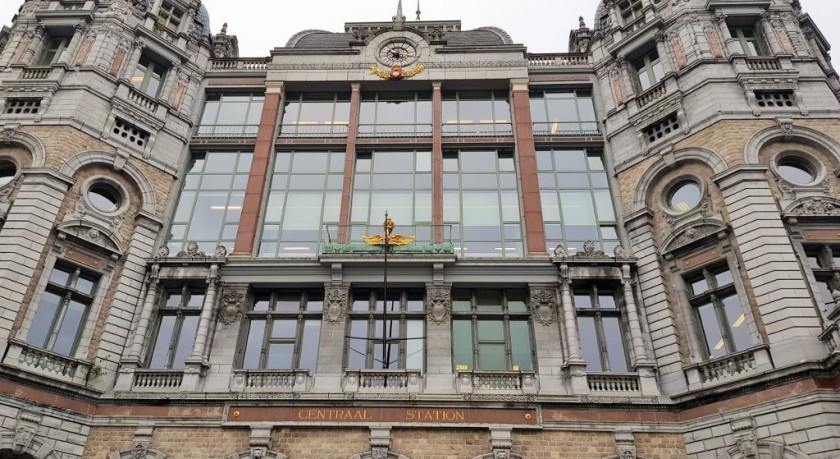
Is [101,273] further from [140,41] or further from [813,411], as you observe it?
[813,411]

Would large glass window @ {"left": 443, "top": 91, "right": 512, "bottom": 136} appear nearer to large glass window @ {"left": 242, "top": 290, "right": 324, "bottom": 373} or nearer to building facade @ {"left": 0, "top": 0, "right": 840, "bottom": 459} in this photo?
building facade @ {"left": 0, "top": 0, "right": 840, "bottom": 459}

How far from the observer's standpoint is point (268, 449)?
63.0ft

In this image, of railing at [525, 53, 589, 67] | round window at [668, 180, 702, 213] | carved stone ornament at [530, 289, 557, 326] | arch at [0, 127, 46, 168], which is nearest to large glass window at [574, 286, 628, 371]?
carved stone ornament at [530, 289, 557, 326]

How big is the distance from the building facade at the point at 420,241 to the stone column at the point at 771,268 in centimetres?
9

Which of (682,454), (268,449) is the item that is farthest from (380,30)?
(682,454)

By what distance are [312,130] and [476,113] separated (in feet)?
26.4

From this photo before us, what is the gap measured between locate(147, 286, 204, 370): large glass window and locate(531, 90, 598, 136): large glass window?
16.9 meters

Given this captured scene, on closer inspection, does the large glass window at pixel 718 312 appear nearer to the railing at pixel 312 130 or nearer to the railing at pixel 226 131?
the railing at pixel 312 130

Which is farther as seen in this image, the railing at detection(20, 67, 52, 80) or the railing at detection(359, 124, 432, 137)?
the railing at detection(359, 124, 432, 137)

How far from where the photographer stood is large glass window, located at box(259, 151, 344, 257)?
25078 mm

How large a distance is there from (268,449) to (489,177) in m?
14.7

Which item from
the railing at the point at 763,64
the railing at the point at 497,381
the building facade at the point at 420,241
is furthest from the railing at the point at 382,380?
the railing at the point at 763,64

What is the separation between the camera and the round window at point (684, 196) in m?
23.2

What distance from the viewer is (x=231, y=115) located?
2966 cm
